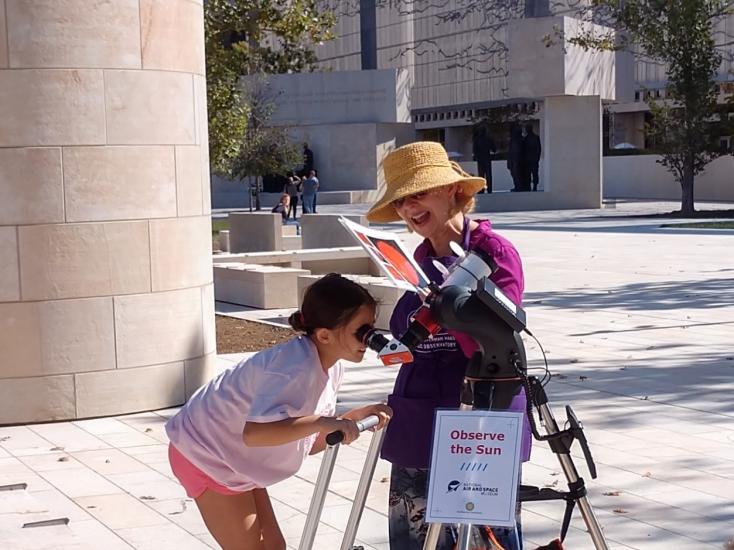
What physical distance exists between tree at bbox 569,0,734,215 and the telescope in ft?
109

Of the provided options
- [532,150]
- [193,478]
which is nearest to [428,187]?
[193,478]

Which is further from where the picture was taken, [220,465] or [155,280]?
[155,280]

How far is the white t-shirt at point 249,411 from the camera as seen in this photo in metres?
3.49

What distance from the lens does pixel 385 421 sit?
3.33m

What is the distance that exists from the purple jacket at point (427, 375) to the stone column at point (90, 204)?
517cm

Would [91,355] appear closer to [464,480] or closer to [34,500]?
[34,500]

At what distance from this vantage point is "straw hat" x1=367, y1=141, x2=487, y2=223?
3467 millimetres

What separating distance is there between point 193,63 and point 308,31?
26.0 ft

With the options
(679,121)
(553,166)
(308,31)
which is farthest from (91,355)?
(553,166)

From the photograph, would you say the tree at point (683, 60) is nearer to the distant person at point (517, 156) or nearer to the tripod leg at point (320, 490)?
the distant person at point (517, 156)

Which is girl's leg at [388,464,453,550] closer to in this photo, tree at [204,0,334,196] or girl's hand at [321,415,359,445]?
girl's hand at [321,415,359,445]

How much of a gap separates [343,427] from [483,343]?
535mm

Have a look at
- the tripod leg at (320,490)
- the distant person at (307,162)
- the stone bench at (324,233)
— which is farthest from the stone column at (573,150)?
the tripod leg at (320,490)

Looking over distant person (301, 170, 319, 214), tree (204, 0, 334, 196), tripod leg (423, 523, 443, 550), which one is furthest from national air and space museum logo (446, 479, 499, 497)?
distant person (301, 170, 319, 214)
